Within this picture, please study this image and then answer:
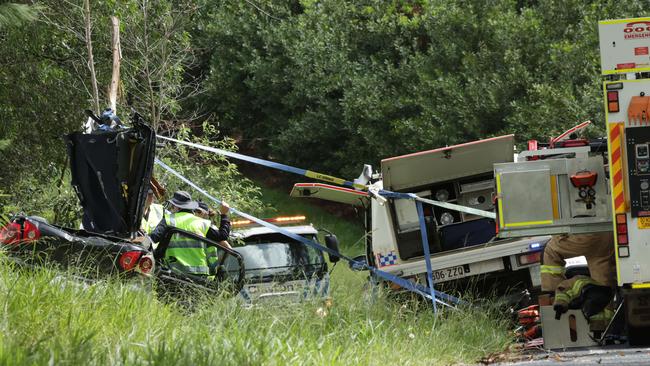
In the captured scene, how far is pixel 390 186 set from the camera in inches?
527

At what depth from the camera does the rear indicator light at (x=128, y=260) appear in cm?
923

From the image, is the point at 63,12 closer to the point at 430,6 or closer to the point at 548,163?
the point at 548,163

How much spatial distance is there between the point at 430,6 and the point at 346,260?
16370 mm

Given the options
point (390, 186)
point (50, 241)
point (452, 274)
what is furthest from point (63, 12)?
point (50, 241)

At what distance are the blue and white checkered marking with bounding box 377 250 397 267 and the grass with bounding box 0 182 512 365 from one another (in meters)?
2.74

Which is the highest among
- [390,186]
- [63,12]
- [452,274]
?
→ [63,12]

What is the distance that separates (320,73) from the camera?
95.2 ft

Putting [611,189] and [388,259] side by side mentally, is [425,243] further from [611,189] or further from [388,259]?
[611,189]

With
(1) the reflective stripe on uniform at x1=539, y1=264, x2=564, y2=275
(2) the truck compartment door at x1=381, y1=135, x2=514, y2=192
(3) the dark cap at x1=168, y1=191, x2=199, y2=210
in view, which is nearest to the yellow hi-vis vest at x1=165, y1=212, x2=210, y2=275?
(3) the dark cap at x1=168, y1=191, x2=199, y2=210

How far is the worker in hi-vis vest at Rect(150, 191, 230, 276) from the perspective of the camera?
34.7 ft

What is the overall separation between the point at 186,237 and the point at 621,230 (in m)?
3.76

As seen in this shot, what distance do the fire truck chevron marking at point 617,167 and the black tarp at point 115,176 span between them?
3.85 m

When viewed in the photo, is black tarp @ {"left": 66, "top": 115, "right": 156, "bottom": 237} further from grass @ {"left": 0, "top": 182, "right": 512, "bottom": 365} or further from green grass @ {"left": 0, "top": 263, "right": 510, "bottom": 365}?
green grass @ {"left": 0, "top": 263, "right": 510, "bottom": 365}

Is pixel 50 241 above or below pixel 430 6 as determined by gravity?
below
